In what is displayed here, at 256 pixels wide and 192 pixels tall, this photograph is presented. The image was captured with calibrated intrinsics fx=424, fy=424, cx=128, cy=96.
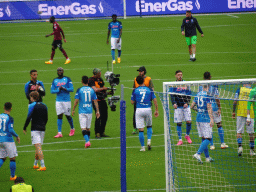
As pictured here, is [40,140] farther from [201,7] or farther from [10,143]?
[201,7]

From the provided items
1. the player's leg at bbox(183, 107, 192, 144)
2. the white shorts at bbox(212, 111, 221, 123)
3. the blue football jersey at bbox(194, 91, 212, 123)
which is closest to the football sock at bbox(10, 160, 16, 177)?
the blue football jersey at bbox(194, 91, 212, 123)

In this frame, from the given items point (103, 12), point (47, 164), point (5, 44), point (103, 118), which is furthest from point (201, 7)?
point (47, 164)

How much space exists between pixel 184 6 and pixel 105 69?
55.0ft

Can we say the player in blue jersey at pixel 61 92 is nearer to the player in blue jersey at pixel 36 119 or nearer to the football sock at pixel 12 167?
the player in blue jersey at pixel 36 119

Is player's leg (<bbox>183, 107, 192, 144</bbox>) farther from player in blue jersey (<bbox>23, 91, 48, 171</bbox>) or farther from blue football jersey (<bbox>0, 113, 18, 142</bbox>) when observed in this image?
blue football jersey (<bbox>0, 113, 18, 142</bbox>)

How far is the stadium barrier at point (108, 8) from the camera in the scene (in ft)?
115

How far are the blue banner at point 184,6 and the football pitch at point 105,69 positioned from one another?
1050mm

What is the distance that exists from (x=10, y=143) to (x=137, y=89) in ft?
12.1

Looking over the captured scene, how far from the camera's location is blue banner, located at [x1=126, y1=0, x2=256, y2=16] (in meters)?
35.8

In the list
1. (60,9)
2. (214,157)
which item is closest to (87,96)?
(214,157)

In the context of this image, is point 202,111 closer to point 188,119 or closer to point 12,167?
point 188,119

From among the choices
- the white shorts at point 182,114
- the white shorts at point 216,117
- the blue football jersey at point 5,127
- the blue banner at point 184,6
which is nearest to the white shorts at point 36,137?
the blue football jersey at point 5,127

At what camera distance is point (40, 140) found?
1074 centimetres

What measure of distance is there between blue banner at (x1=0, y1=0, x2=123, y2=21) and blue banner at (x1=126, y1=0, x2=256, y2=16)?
1.51m
